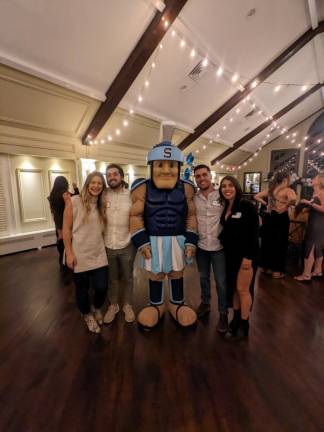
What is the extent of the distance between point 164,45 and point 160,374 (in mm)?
4005

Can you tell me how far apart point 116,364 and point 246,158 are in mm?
9797

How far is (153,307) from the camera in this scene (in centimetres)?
176

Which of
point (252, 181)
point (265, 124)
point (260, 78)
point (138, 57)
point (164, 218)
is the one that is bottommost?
point (164, 218)

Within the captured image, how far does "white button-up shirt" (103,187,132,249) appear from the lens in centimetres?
166

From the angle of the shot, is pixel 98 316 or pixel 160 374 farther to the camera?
pixel 98 316

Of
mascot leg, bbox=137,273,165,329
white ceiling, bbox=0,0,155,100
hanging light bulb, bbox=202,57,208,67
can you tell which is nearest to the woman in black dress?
mascot leg, bbox=137,273,165,329

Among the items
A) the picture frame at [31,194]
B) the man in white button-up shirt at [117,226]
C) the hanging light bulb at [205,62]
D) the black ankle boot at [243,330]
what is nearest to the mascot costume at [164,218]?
the man in white button-up shirt at [117,226]

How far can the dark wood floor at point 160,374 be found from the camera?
107 centimetres

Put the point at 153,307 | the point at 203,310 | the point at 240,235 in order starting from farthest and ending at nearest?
the point at 203,310
the point at 153,307
the point at 240,235

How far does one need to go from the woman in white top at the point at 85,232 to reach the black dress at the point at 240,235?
3.35 ft

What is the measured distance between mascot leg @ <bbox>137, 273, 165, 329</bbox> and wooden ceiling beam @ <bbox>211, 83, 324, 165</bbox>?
6.97 meters

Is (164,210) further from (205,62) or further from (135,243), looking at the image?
(205,62)

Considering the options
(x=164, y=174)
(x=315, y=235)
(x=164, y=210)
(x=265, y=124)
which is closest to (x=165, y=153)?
(x=164, y=174)

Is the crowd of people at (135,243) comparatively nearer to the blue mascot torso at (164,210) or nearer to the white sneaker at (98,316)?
the white sneaker at (98,316)
